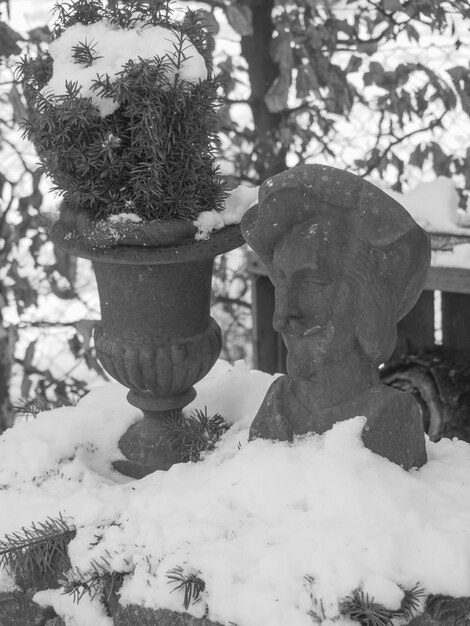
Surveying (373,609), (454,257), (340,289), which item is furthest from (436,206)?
(373,609)

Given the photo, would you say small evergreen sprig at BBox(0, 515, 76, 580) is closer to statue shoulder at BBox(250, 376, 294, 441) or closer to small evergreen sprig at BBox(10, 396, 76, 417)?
statue shoulder at BBox(250, 376, 294, 441)

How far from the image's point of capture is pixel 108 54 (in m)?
1.56

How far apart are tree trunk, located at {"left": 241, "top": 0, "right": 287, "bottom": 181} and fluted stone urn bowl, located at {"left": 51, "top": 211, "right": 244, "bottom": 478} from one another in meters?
1.23

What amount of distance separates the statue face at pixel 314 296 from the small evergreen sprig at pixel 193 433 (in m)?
0.30

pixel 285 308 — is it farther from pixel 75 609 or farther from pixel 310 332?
pixel 75 609

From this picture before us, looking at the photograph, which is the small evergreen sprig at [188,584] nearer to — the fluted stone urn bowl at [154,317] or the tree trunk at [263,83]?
the fluted stone urn bowl at [154,317]

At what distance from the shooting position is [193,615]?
4.34 ft

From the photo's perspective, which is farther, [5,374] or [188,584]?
[5,374]

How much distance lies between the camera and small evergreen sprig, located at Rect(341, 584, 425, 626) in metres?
1.22

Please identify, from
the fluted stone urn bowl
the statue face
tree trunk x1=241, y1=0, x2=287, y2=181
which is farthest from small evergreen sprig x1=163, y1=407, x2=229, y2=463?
tree trunk x1=241, y1=0, x2=287, y2=181

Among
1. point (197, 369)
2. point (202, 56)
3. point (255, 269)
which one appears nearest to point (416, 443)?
point (197, 369)

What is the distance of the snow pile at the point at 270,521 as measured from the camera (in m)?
1.27

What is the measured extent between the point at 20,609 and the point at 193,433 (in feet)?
1.47

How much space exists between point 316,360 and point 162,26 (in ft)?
2.22
